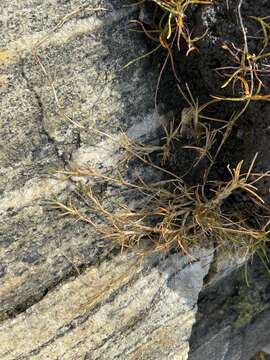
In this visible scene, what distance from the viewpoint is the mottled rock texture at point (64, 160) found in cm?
120

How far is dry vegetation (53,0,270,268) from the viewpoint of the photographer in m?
1.26

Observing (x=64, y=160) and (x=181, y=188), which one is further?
(x=181, y=188)

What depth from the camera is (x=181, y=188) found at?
1444 millimetres

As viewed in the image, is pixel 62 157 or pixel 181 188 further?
pixel 181 188

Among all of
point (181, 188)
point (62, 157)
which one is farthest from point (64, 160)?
→ point (181, 188)

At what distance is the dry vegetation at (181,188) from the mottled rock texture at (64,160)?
4 cm

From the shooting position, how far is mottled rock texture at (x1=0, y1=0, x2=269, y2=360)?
1.20 meters

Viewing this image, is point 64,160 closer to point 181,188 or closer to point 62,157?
point 62,157

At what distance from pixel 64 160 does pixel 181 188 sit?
0.34 meters

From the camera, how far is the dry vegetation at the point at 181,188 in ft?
4.12

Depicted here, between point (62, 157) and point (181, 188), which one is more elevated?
point (62, 157)

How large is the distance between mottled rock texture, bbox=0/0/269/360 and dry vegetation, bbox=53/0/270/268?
0.14 feet

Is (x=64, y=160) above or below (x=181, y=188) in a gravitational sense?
above

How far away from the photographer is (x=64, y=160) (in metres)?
1.29
